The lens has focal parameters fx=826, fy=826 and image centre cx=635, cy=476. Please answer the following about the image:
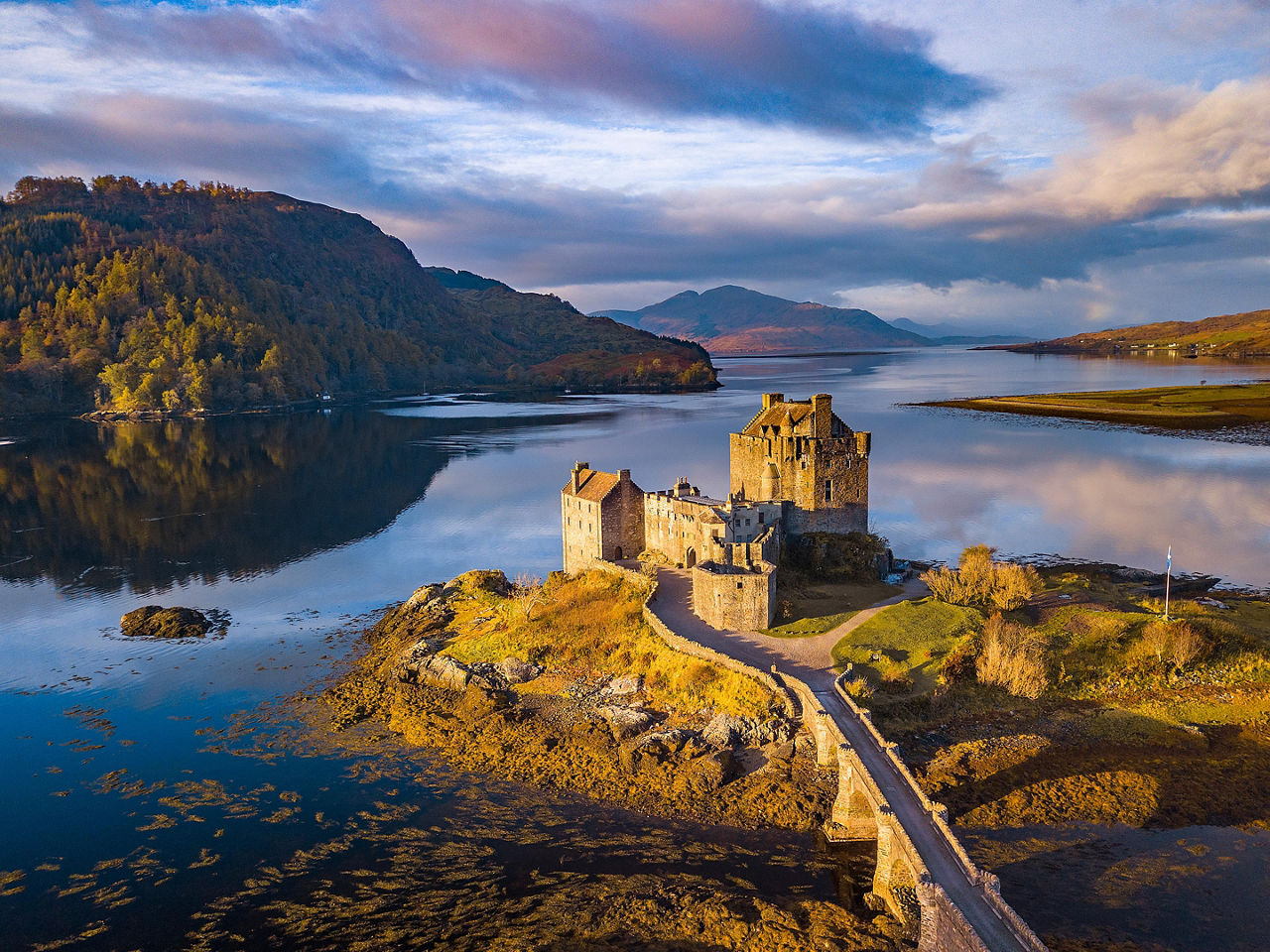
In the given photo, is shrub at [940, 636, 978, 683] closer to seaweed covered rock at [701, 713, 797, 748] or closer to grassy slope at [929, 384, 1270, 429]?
seaweed covered rock at [701, 713, 797, 748]

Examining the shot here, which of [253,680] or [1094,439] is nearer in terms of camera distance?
[253,680]

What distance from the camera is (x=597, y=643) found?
4638 centimetres

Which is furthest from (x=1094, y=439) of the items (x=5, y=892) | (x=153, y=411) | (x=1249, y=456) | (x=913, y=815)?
(x=153, y=411)

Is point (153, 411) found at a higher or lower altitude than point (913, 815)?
higher

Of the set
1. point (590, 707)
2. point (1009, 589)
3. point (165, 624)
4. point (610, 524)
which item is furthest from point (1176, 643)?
point (165, 624)

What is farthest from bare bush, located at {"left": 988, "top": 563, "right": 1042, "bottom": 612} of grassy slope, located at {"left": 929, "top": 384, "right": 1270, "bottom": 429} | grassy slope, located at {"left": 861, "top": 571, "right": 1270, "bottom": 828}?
grassy slope, located at {"left": 929, "top": 384, "right": 1270, "bottom": 429}

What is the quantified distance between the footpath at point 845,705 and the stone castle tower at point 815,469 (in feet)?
23.1

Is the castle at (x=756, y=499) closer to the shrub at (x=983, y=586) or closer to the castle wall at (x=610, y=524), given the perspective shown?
the castle wall at (x=610, y=524)

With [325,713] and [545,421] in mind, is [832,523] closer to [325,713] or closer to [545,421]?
[325,713]

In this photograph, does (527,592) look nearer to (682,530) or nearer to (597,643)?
(682,530)

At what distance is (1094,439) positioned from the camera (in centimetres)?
13038

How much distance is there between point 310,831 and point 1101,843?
1160 inches

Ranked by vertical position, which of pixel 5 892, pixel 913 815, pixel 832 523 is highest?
pixel 832 523

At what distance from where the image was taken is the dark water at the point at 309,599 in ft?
96.6
